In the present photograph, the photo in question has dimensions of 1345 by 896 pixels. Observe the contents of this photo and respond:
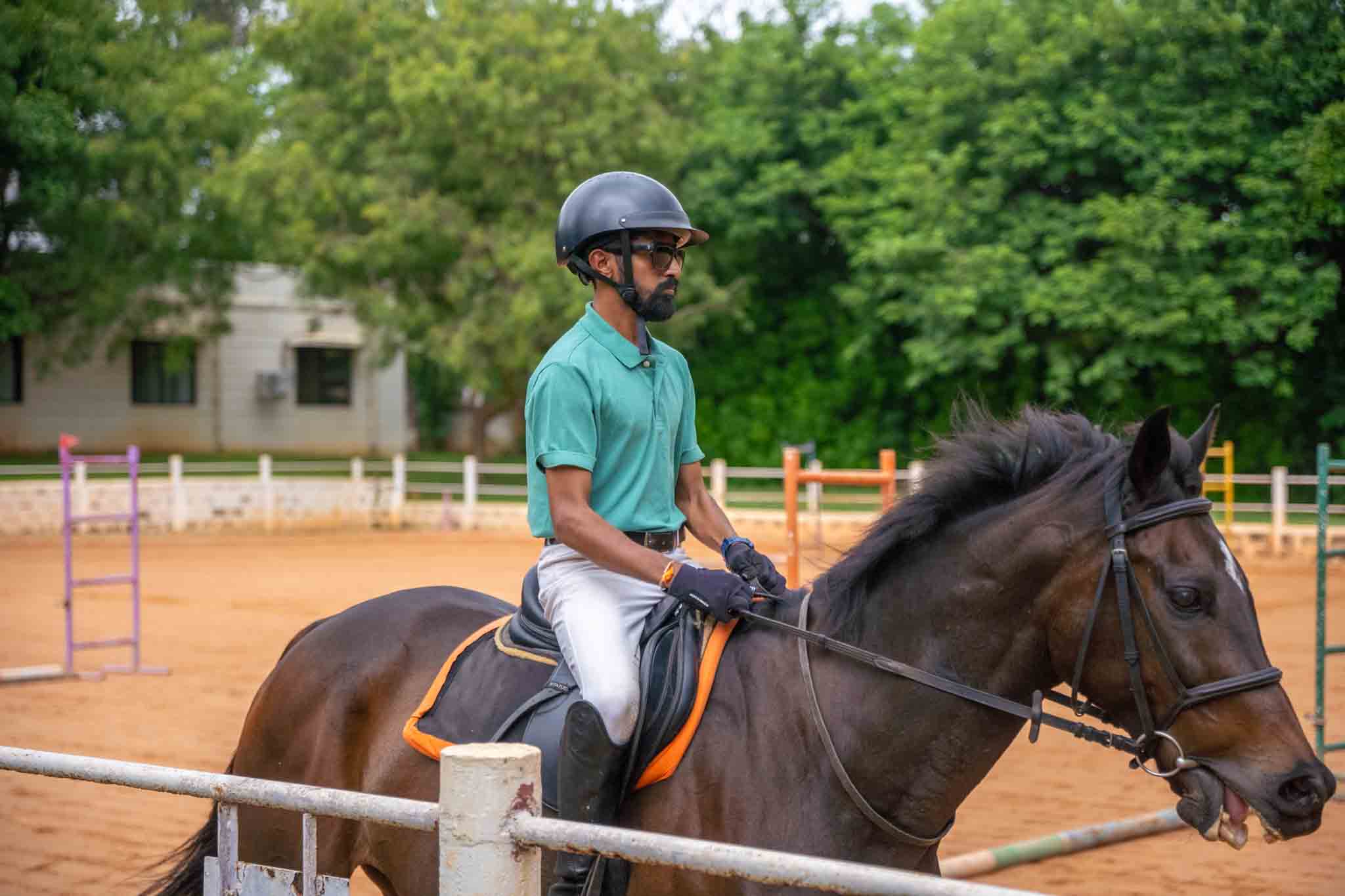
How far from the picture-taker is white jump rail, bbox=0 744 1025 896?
1.75 metres

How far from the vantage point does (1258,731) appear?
241 centimetres

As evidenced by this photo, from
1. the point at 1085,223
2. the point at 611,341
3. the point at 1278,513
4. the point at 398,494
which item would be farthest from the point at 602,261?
the point at 398,494

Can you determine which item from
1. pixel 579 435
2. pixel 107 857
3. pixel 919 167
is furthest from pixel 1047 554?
pixel 919 167

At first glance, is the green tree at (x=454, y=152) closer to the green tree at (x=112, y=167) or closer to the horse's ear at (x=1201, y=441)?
the green tree at (x=112, y=167)

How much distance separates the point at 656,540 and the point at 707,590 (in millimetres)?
327

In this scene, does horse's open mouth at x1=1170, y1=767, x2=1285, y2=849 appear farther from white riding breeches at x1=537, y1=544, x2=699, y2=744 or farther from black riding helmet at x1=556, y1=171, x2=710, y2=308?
black riding helmet at x1=556, y1=171, x2=710, y2=308

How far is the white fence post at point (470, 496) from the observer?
2288cm

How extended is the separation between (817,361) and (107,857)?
72.7ft

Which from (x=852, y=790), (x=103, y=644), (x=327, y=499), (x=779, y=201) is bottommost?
(x=103, y=644)

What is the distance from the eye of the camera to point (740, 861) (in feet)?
5.92

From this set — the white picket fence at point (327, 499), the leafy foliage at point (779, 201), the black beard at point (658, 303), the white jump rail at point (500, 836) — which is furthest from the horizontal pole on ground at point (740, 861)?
the white picket fence at point (327, 499)

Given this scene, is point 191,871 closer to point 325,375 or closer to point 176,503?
point 176,503

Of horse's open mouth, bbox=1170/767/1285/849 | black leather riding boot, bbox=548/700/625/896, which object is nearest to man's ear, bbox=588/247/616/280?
black leather riding boot, bbox=548/700/625/896

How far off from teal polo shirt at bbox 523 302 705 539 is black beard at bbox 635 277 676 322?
0.10m
